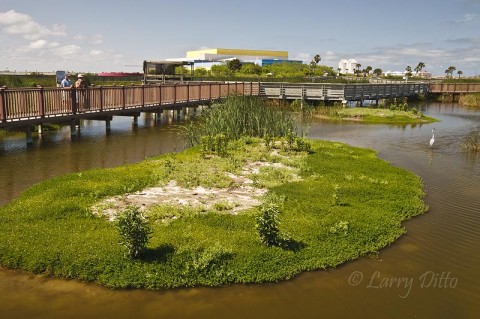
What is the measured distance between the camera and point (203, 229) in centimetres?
824

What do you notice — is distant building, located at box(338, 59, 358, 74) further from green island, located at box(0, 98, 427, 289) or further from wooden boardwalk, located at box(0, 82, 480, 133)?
green island, located at box(0, 98, 427, 289)

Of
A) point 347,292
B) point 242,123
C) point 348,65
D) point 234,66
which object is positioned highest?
point 348,65

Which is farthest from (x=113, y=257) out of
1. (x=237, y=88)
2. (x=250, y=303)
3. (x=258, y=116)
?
(x=237, y=88)

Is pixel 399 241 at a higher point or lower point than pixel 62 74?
lower

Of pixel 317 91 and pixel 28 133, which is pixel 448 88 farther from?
pixel 28 133

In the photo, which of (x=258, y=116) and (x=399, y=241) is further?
→ (x=258, y=116)

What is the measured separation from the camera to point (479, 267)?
7750 millimetres

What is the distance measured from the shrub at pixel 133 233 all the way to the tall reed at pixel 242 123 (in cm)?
1077

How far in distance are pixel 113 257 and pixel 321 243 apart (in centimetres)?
382

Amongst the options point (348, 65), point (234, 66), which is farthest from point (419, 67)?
point (234, 66)

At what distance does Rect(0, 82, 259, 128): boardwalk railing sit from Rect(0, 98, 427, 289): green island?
277 inches

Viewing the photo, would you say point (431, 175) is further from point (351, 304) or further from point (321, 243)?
point (351, 304)

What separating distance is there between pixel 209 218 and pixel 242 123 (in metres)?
10.7

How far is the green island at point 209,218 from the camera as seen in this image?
6977 mm
